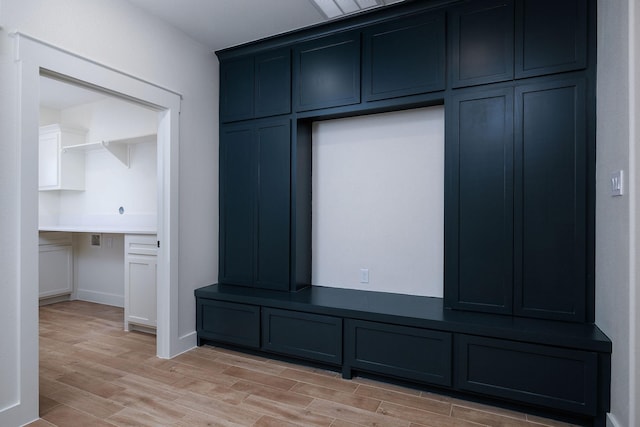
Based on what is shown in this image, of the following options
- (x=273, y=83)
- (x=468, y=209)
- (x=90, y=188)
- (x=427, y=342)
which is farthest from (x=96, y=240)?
(x=468, y=209)

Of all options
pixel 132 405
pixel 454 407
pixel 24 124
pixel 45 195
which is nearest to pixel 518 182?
pixel 454 407

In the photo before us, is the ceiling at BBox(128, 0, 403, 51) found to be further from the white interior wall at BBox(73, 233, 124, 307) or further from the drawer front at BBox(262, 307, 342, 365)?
the white interior wall at BBox(73, 233, 124, 307)

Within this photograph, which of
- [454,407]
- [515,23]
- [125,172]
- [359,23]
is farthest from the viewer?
[125,172]

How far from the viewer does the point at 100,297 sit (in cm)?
477

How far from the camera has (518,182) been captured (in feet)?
7.56

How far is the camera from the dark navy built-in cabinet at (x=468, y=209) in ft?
6.97

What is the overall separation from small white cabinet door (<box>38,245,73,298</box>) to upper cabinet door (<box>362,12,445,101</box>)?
463 centimetres

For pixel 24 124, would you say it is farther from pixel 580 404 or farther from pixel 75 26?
pixel 580 404

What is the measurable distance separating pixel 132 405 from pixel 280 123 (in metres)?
2.37

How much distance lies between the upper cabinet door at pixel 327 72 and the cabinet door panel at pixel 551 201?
1.26 meters

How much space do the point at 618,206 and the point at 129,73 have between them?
3213 mm

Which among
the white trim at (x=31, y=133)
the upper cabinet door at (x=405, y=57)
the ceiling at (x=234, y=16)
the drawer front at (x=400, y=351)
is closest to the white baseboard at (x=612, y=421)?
the drawer front at (x=400, y=351)

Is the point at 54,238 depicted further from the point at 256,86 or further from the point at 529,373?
the point at 529,373

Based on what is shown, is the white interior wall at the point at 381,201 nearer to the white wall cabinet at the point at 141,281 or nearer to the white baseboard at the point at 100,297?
the white wall cabinet at the point at 141,281
